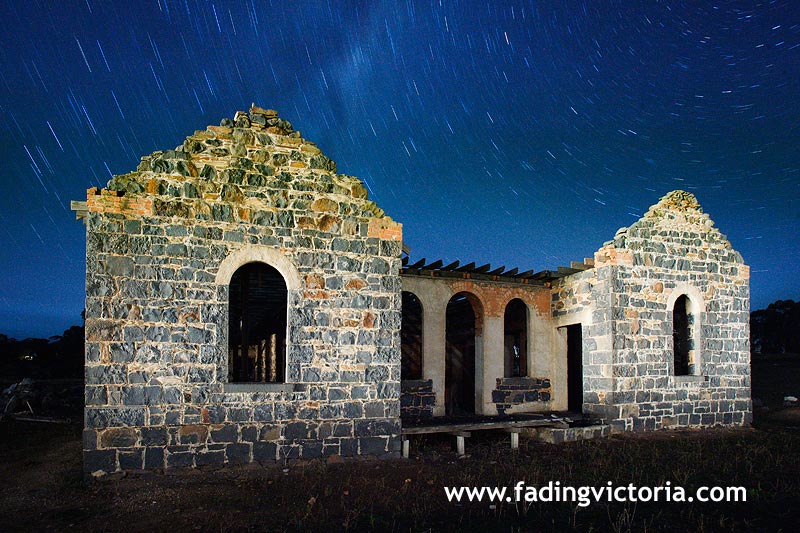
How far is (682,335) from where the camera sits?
45.9ft

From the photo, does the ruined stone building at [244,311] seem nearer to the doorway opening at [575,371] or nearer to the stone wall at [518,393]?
the stone wall at [518,393]

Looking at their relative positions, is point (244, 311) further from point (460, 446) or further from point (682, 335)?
point (682, 335)

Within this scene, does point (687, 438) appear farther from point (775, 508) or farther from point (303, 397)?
point (303, 397)

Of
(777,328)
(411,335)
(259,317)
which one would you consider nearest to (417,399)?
(411,335)

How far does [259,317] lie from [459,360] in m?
6.11

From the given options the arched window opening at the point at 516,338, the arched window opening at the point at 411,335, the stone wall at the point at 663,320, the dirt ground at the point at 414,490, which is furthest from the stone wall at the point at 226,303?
the arched window opening at the point at 516,338

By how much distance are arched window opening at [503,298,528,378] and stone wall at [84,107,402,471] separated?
611 centimetres

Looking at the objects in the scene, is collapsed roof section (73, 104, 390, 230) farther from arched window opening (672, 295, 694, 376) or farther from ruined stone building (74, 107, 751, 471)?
arched window opening (672, 295, 694, 376)

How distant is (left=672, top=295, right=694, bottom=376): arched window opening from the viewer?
13.3 metres

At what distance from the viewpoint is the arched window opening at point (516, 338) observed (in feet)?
49.0

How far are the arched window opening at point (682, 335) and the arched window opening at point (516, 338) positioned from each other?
11.4 feet

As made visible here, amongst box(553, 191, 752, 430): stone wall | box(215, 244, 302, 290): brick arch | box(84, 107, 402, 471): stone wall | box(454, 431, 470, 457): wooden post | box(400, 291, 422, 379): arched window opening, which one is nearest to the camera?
box(84, 107, 402, 471): stone wall

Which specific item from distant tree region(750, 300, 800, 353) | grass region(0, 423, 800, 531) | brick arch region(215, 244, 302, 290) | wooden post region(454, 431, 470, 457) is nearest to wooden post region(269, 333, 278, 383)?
grass region(0, 423, 800, 531)

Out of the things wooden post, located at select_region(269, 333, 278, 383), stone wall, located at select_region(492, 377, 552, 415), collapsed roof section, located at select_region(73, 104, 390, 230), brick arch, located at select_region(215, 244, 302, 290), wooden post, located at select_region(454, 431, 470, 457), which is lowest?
wooden post, located at select_region(454, 431, 470, 457)
